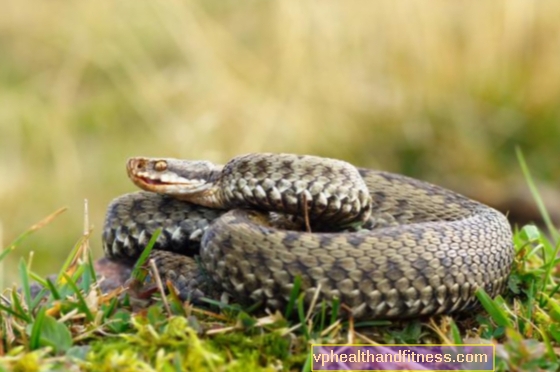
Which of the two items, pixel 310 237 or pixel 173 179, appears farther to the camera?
pixel 173 179

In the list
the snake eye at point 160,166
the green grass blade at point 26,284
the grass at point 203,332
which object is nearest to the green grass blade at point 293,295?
the grass at point 203,332

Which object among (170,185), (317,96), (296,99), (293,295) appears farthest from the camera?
(317,96)

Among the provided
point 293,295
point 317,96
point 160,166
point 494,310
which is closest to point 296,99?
point 317,96

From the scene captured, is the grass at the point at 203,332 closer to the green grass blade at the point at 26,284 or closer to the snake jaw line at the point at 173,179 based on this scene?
the green grass blade at the point at 26,284

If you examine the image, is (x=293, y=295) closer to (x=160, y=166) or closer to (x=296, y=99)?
(x=160, y=166)

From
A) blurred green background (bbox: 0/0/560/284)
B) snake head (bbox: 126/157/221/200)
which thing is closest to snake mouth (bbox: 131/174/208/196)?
snake head (bbox: 126/157/221/200)

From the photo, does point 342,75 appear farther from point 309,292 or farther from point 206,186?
point 309,292

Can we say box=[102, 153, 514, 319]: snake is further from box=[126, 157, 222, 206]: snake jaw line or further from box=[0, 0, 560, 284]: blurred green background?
box=[0, 0, 560, 284]: blurred green background
